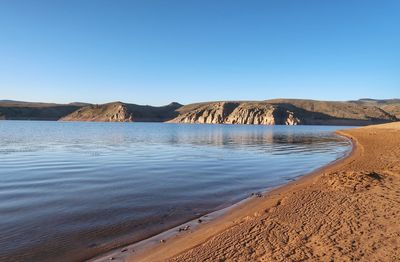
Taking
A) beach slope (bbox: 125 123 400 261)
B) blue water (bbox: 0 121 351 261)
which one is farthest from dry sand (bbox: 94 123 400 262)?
blue water (bbox: 0 121 351 261)

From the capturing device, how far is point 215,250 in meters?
7.24

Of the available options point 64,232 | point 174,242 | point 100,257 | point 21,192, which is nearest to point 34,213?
point 64,232

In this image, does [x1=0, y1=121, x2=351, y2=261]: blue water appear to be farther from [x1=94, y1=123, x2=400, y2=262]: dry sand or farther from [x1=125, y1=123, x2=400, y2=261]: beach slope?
[x1=125, y1=123, x2=400, y2=261]: beach slope

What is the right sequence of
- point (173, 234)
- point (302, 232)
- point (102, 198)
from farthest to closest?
point (102, 198) < point (173, 234) < point (302, 232)

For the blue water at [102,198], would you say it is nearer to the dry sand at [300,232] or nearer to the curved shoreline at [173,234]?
the curved shoreline at [173,234]

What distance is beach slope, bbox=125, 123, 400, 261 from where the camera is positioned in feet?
21.8

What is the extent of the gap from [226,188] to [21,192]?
969 cm

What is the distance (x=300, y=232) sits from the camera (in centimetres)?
798

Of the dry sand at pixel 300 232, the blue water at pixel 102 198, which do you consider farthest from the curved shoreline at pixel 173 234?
the blue water at pixel 102 198

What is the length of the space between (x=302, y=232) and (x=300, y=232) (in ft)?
0.16

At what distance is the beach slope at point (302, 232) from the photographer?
6645 millimetres

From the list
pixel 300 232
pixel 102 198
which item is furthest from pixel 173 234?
pixel 102 198

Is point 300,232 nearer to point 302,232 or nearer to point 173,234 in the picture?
point 302,232

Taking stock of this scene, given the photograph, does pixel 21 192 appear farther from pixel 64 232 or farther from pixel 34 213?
pixel 64 232
